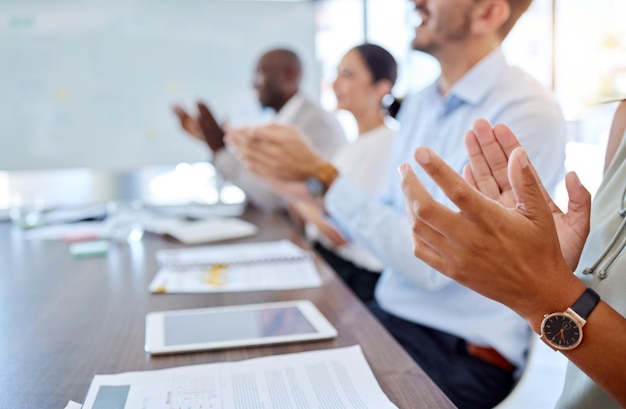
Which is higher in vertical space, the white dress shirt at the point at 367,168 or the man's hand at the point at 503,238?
the man's hand at the point at 503,238

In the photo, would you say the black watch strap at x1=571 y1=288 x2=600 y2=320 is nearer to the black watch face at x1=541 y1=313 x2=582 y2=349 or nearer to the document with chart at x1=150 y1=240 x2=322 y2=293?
the black watch face at x1=541 y1=313 x2=582 y2=349

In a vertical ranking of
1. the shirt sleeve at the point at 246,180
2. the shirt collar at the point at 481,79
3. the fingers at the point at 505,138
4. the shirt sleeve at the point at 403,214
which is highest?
the shirt collar at the point at 481,79

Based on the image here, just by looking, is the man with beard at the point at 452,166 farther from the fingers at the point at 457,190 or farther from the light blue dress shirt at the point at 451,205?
the fingers at the point at 457,190

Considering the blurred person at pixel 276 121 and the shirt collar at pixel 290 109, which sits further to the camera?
the shirt collar at pixel 290 109

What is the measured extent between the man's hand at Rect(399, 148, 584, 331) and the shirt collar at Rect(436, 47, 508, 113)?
72cm

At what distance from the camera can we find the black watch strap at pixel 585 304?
541 mm

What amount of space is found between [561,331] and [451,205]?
596mm

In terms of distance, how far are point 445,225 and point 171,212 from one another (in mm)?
1861

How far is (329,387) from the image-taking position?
0.63 metres

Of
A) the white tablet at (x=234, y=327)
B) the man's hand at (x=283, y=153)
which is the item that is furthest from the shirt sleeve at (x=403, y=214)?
the white tablet at (x=234, y=327)

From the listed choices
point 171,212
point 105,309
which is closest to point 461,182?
point 105,309

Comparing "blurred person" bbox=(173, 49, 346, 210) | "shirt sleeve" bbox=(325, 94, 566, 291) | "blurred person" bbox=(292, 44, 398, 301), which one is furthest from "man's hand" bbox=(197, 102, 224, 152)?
"shirt sleeve" bbox=(325, 94, 566, 291)

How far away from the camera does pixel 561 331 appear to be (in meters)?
0.54

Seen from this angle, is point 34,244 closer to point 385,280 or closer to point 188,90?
point 385,280
